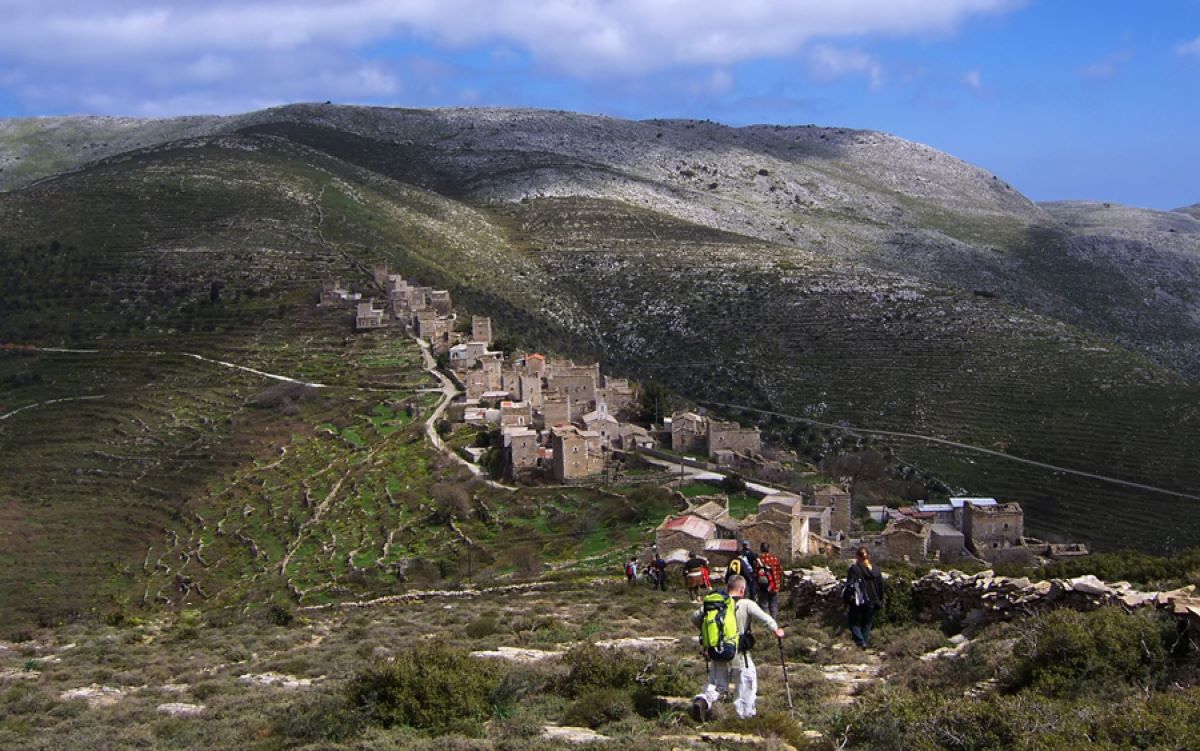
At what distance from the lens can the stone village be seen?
26.2 meters

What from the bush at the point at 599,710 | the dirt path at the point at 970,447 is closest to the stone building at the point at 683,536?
the bush at the point at 599,710

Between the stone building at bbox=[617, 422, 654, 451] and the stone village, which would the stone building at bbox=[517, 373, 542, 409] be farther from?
the stone building at bbox=[617, 422, 654, 451]

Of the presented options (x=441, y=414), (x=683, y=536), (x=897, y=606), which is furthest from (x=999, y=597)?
(x=441, y=414)

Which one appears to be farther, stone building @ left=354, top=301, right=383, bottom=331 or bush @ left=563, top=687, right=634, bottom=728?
stone building @ left=354, top=301, right=383, bottom=331

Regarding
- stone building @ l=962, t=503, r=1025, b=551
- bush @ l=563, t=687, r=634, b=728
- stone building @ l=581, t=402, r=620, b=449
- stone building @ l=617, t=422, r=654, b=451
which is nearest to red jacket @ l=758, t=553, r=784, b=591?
bush @ l=563, t=687, r=634, b=728

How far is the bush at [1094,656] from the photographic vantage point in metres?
9.30

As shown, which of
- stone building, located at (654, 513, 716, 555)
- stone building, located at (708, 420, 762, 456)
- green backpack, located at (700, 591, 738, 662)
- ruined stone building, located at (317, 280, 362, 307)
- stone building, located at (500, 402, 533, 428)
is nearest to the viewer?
green backpack, located at (700, 591, 738, 662)

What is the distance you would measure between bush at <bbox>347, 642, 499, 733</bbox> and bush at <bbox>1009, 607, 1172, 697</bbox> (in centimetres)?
508

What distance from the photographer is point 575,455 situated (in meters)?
38.6

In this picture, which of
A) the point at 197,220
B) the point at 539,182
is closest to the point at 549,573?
the point at 197,220

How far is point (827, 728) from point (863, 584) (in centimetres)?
353

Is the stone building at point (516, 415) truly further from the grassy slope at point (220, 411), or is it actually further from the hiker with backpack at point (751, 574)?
the hiker with backpack at point (751, 574)

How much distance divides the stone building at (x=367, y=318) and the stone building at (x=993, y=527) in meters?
37.2

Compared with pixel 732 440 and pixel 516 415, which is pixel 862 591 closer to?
pixel 732 440
